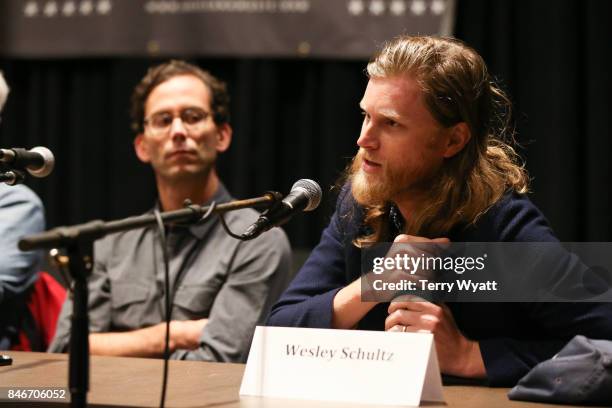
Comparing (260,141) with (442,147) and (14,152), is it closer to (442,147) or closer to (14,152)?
(442,147)

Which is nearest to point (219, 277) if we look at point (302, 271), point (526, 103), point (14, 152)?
point (302, 271)

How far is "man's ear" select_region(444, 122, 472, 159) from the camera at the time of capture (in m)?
1.90

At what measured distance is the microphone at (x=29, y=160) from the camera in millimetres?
1580

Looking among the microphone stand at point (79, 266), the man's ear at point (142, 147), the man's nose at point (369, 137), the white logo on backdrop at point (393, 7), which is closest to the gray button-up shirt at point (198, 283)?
the man's ear at point (142, 147)

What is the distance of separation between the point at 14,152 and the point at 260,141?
2.08 metres

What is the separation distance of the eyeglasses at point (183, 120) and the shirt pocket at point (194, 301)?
1.92 ft

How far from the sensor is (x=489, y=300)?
1810mm

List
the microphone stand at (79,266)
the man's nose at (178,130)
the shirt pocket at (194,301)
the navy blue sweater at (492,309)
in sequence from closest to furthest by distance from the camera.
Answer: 1. the microphone stand at (79,266)
2. the navy blue sweater at (492,309)
3. the shirt pocket at (194,301)
4. the man's nose at (178,130)

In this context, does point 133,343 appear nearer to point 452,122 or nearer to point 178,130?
point 178,130

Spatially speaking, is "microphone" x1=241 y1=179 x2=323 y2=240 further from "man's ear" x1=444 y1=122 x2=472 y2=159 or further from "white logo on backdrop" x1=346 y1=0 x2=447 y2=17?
"white logo on backdrop" x1=346 y1=0 x2=447 y2=17

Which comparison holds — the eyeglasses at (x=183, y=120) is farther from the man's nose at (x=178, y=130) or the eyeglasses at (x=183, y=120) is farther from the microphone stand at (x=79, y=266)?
the microphone stand at (x=79, y=266)

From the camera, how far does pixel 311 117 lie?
3.60 metres

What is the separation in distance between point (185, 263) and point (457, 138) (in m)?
1.13

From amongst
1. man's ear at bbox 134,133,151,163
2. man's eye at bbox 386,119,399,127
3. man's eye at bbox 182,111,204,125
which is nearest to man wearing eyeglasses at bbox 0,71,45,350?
man's ear at bbox 134,133,151,163
